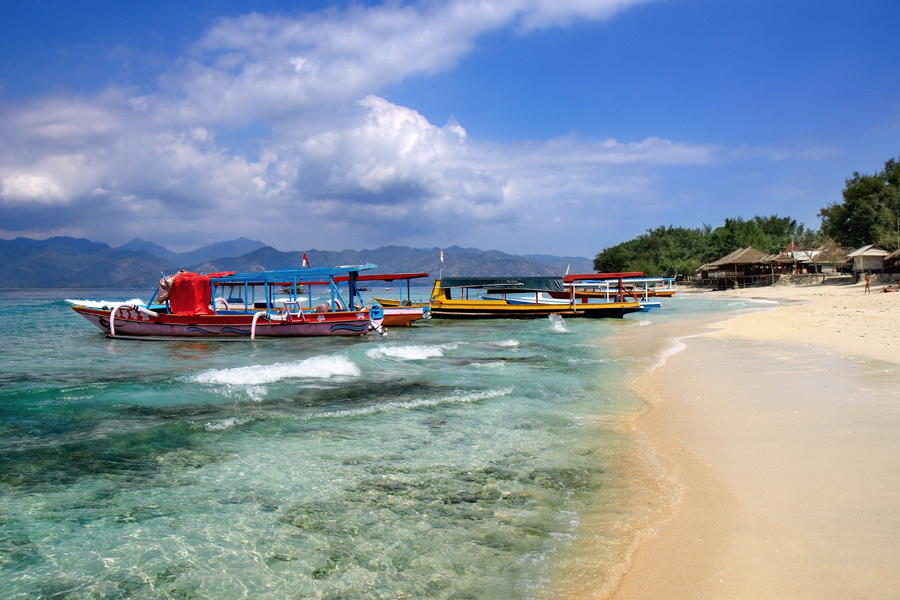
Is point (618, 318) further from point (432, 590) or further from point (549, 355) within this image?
point (432, 590)

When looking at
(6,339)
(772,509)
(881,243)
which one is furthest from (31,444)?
(881,243)

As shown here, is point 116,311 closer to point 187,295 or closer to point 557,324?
point 187,295

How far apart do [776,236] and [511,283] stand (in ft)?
233

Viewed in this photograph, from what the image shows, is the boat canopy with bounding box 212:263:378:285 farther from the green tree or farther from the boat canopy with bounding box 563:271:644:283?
the green tree

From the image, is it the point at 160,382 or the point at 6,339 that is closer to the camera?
the point at 160,382

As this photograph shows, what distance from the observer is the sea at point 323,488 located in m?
3.62

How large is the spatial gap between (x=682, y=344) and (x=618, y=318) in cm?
1338

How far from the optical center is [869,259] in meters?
44.3

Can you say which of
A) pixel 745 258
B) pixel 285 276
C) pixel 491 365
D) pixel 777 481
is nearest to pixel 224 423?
pixel 777 481

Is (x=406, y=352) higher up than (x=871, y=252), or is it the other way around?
(x=871, y=252)

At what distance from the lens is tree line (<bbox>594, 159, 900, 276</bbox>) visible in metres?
50.8

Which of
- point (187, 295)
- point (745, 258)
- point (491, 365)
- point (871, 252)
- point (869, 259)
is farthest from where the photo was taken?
point (745, 258)

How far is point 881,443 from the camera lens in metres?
5.69

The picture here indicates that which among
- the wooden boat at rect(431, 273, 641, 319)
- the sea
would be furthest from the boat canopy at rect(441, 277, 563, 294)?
the sea
